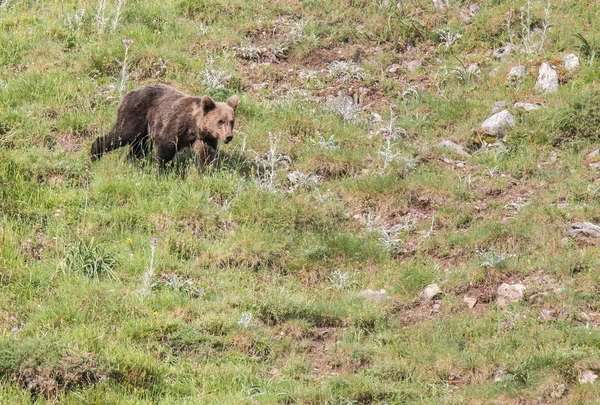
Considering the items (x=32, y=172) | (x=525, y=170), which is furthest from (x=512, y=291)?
(x=32, y=172)

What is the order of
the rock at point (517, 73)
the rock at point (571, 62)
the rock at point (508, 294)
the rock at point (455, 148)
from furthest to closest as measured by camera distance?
1. the rock at point (517, 73)
2. the rock at point (571, 62)
3. the rock at point (455, 148)
4. the rock at point (508, 294)

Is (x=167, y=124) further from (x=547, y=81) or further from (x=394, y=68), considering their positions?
(x=547, y=81)

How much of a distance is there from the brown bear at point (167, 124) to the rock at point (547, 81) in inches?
155

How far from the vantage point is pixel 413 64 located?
13031 mm

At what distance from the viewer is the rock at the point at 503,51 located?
12586 millimetres

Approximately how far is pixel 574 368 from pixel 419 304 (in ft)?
6.16

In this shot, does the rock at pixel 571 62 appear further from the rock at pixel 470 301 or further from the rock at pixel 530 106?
the rock at pixel 470 301

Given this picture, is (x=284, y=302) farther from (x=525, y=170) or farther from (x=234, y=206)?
(x=525, y=170)

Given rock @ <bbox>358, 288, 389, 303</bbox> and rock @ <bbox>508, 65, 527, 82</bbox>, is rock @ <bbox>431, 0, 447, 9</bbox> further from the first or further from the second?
rock @ <bbox>358, 288, 389, 303</bbox>

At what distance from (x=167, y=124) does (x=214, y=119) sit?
569 millimetres

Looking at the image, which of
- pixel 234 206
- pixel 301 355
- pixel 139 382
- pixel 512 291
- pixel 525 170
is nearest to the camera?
pixel 139 382

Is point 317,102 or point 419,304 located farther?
point 317,102

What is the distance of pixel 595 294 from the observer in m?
7.88

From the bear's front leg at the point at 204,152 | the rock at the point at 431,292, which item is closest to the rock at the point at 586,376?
the rock at the point at 431,292
